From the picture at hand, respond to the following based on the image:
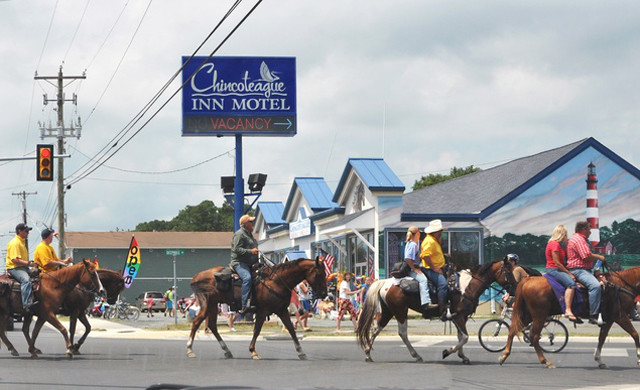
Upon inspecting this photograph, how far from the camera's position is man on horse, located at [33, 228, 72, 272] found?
1884 cm

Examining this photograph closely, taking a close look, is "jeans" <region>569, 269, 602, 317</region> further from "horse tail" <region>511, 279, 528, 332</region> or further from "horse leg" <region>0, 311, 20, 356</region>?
"horse leg" <region>0, 311, 20, 356</region>

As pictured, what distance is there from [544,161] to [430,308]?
28874 millimetres

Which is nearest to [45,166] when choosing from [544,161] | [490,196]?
[490,196]

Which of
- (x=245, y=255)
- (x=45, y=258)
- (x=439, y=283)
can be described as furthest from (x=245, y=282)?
(x=45, y=258)

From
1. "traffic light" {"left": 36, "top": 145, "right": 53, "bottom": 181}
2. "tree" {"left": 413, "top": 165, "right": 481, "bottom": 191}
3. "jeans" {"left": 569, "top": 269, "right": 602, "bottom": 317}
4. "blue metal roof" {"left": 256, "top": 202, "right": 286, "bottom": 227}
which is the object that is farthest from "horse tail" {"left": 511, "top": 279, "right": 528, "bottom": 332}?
"tree" {"left": 413, "top": 165, "right": 481, "bottom": 191}

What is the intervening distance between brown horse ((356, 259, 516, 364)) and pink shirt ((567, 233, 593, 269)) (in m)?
1.53

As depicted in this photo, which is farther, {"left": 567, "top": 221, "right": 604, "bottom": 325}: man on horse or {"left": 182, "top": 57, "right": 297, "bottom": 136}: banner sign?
{"left": 182, "top": 57, "right": 297, "bottom": 136}: banner sign

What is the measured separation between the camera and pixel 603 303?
1577 centimetres

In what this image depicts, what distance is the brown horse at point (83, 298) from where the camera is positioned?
18.7 m

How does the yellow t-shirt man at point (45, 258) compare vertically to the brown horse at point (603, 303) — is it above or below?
above

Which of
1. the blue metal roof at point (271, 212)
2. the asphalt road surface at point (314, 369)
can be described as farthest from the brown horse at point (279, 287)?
the blue metal roof at point (271, 212)

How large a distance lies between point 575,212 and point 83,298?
2839cm

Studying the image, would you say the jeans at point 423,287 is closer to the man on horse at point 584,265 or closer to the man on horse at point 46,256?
the man on horse at point 584,265

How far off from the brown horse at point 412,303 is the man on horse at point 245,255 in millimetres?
2362
